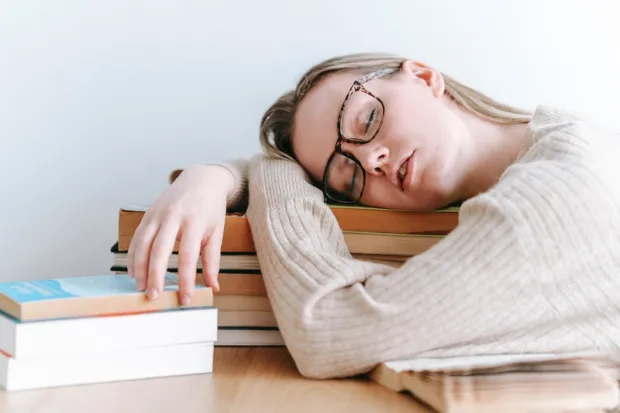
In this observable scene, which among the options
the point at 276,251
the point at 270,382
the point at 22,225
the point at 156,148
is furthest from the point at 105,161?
the point at 270,382

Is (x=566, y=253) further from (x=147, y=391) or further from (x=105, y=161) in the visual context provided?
(x=105, y=161)

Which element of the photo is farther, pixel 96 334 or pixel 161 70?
pixel 161 70

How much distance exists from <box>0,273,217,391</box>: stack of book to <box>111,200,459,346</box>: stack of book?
0.14 metres

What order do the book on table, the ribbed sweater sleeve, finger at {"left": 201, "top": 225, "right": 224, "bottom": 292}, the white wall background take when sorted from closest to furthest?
the book on table
the ribbed sweater sleeve
finger at {"left": 201, "top": 225, "right": 224, "bottom": 292}
the white wall background

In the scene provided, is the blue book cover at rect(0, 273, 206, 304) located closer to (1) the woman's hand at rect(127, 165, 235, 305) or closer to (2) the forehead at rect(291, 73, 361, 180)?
(1) the woman's hand at rect(127, 165, 235, 305)

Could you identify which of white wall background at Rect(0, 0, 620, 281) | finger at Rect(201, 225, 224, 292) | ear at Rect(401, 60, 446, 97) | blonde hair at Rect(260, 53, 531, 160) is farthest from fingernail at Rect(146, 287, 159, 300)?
white wall background at Rect(0, 0, 620, 281)

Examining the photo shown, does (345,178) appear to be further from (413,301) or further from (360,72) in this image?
(413,301)

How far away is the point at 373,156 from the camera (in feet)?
3.98

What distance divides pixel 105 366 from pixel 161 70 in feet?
2.87

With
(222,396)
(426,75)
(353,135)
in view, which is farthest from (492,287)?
(426,75)

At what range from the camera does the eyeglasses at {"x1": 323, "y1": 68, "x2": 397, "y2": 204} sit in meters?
1.24

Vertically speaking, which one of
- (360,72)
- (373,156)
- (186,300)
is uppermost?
(360,72)

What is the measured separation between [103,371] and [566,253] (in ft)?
1.75

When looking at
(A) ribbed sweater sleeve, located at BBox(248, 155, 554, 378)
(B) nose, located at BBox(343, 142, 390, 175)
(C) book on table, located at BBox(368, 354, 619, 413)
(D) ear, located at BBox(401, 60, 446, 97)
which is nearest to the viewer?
(C) book on table, located at BBox(368, 354, 619, 413)
